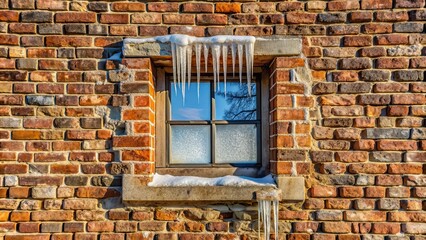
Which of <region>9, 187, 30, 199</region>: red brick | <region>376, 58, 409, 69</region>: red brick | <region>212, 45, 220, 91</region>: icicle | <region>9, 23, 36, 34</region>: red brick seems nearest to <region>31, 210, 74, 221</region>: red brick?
<region>9, 187, 30, 199</region>: red brick

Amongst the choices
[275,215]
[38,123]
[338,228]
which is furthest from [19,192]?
[338,228]

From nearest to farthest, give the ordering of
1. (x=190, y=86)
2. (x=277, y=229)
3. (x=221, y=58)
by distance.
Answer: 1. (x=277, y=229)
2. (x=221, y=58)
3. (x=190, y=86)

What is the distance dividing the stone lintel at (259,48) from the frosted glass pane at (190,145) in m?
0.59

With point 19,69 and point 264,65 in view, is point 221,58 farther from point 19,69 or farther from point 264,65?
point 19,69

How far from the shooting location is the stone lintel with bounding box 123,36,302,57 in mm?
2502

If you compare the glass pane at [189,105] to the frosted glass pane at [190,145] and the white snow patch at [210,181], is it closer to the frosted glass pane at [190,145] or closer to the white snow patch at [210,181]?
the frosted glass pane at [190,145]

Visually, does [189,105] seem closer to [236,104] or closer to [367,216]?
[236,104]

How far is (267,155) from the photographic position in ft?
8.92

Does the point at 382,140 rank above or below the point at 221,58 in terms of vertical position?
below

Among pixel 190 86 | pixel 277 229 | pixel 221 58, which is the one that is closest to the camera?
pixel 277 229

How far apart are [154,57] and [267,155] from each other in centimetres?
108

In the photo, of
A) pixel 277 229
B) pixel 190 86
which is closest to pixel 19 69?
pixel 190 86

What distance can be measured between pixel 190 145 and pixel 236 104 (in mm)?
465

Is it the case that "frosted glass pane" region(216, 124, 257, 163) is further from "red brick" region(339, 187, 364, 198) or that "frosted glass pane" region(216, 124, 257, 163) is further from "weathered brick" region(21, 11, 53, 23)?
"weathered brick" region(21, 11, 53, 23)
